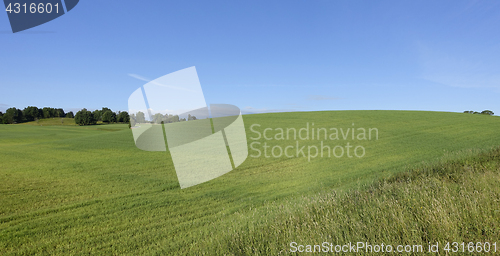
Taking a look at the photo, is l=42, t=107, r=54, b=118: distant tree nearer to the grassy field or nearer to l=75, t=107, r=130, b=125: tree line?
l=75, t=107, r=130, b=125: tree line

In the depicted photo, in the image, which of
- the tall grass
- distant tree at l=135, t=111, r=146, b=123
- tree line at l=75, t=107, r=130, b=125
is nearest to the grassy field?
the tall grass

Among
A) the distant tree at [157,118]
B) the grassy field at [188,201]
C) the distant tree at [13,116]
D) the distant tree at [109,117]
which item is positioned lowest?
the grassy field at [188,201]

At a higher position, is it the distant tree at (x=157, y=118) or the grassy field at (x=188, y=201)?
the distant tree at (x=157, y=118)

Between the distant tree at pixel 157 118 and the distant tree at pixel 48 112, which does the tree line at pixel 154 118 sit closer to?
the distant tree at pixel 157 118

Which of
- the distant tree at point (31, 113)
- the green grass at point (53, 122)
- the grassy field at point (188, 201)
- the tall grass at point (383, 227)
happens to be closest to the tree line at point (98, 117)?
the green grass at point (53, 122)

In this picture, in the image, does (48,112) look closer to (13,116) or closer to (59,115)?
(59,115)

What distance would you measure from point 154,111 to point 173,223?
10.4 feet

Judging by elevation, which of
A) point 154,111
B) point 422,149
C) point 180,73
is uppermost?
point 180,73

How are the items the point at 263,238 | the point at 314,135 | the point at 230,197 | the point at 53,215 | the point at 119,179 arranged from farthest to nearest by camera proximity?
the point at 314,135, the point at 119,179, the point at 230,197, the point at 53,215, the point at 263,238

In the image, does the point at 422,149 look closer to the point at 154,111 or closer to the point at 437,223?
the point at 437,223

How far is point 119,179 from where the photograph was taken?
1147 centimetres

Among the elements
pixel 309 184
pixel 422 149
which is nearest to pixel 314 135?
pixel 422 149

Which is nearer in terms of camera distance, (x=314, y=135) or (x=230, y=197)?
(x=230, y=197)

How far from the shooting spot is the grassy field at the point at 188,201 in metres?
4.57
